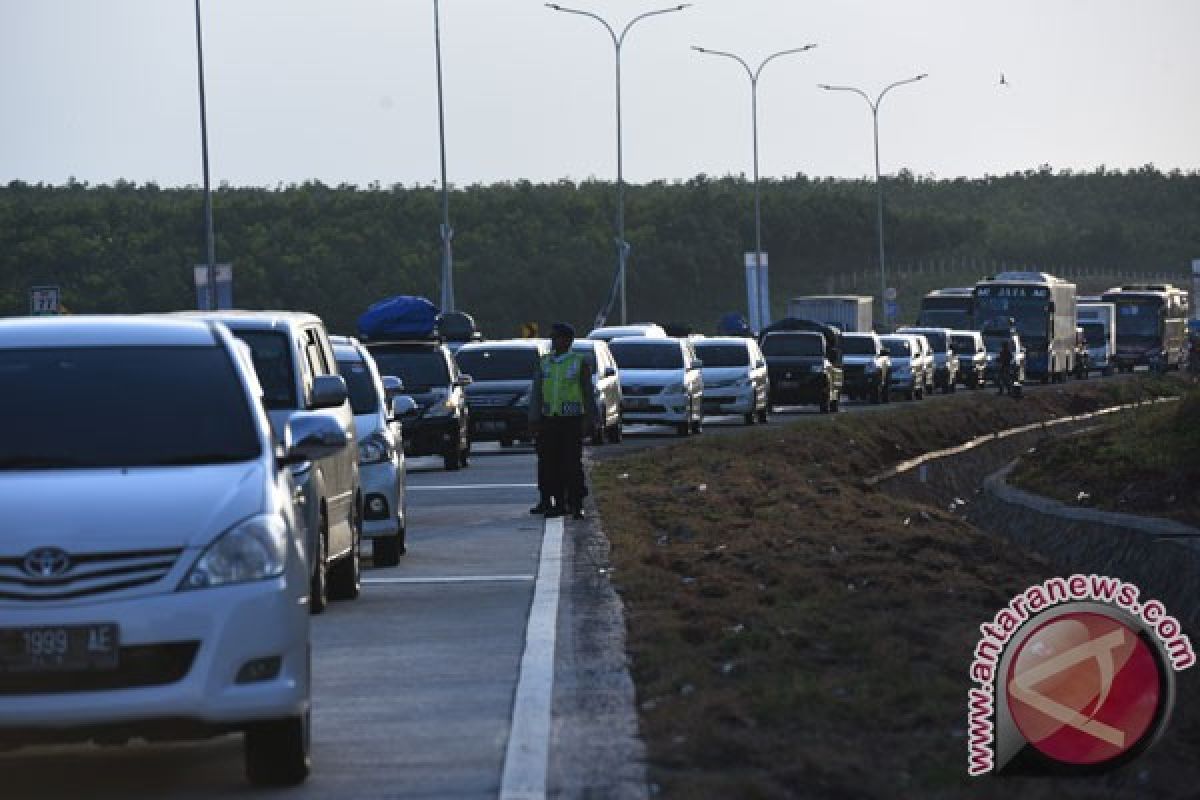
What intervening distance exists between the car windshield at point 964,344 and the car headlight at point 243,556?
245 feet

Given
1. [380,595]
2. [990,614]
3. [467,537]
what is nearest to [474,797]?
[990,614]

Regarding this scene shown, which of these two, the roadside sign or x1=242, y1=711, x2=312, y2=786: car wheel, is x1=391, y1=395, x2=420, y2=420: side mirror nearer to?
x1=242, y1=711, x2=312, y2=786: car wheel

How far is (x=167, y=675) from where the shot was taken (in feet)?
33.5

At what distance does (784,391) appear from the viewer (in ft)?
201

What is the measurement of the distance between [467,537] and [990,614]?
8705mm

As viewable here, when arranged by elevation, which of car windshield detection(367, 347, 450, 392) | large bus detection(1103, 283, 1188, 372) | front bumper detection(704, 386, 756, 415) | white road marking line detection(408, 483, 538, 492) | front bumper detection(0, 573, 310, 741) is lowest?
large bus detection(1103, 283, 1188, 372)

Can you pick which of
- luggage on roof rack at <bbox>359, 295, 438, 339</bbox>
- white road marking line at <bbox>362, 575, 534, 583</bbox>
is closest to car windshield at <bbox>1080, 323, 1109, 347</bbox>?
luggage on roof rack at <bbox>359, 295, 438, 339</bbox>

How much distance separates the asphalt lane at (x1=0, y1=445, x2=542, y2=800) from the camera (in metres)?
10.9

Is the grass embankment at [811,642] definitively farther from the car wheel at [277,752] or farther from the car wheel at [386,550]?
the car wheel at [386,550]

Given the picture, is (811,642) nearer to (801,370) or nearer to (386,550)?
(386,550)

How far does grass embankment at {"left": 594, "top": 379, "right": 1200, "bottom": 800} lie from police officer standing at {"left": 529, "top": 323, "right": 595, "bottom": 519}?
62 centimetres

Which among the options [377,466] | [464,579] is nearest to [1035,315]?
[377,466]

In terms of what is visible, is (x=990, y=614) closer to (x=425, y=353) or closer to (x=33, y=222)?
(x=425, y=353)

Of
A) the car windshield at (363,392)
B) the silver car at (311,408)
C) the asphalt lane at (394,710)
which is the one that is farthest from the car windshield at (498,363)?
the silver car at (311,408)
